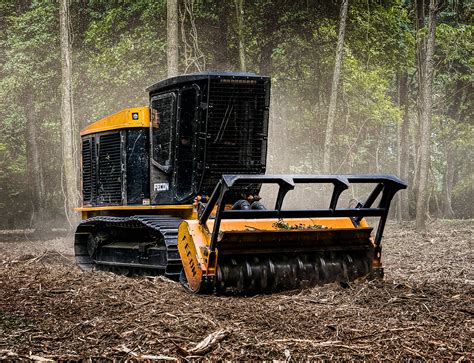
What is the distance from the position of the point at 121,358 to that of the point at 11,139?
88.8 ft

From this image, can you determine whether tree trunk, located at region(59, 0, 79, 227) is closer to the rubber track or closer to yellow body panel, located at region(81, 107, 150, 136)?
the rubber track

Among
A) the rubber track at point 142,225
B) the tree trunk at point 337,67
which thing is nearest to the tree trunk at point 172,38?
the rubber track at point 142,225

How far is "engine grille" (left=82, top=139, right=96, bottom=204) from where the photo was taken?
11.3 meters

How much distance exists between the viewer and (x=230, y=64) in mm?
23375

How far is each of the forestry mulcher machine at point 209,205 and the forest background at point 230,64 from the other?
11110 millimetres

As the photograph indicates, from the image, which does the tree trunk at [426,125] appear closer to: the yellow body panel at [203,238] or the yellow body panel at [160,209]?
the yellow body panel at [160,209]

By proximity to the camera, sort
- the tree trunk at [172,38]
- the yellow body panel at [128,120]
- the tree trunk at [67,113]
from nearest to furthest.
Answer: the yellow body panel at [128,120] < the tree trunk at [172,38] < the tree trunk at [67,113]

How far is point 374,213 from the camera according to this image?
7969 millimetres

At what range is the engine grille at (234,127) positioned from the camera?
910 cm

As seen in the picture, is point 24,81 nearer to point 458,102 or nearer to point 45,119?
point 45,119

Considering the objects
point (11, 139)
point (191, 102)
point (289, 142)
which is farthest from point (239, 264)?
point (11, 139)

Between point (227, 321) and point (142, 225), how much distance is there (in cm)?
391

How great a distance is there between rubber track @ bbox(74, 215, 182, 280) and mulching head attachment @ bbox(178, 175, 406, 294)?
379mm

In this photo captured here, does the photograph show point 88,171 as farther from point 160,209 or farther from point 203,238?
point 203,238
